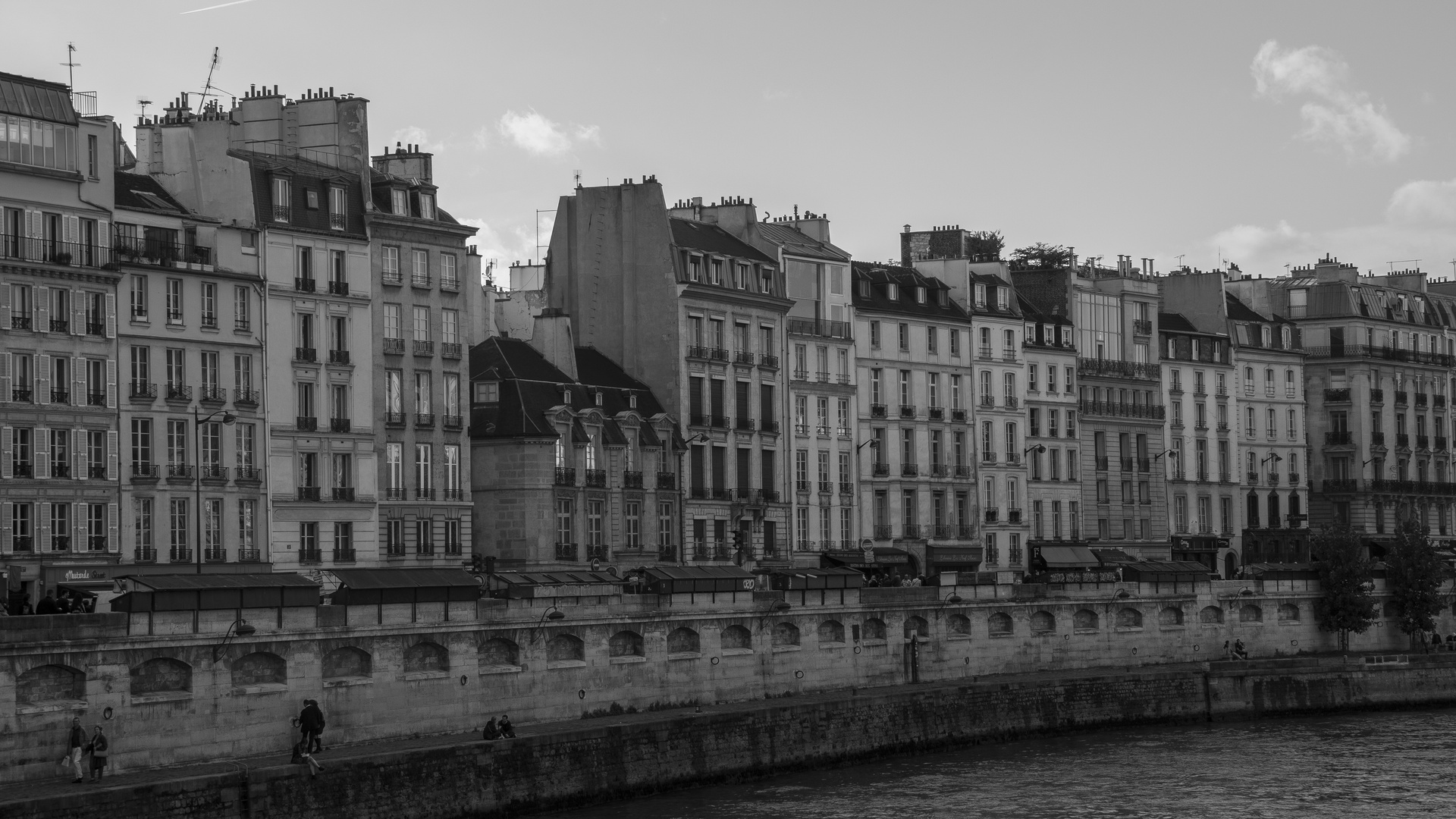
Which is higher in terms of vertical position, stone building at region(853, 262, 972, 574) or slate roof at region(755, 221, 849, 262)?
slate roof at region(755, 221, 849, 262)

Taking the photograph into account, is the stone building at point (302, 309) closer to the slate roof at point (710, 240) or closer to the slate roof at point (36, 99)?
the slate roof at point (36, 99)

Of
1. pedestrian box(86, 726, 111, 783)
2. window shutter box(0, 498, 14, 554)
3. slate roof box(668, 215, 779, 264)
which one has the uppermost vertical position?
slate roof box(668, 215, 779, 264)

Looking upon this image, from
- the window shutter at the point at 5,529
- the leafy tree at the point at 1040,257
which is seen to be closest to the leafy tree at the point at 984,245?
the leafy tree at the point at 1040,257

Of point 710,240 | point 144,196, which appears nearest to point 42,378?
point 144,196

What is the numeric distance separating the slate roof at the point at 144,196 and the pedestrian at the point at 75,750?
25106 mm

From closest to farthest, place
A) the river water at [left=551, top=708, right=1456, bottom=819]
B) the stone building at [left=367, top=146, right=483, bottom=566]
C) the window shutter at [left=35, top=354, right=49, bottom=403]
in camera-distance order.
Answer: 1. the river water at [left=551, top=708, right=1456, bottom=819]
2. the window shutter at [left=35, top=354, right=49, bottom=403]
3. the stone building at [left=367, top=146, right=483, bottom=566]

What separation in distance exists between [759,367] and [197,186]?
2483 centimetres

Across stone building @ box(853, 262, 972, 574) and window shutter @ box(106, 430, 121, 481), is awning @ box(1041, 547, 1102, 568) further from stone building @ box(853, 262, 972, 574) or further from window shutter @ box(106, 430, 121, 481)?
window shutter @ box(106, 430, 121, 481)

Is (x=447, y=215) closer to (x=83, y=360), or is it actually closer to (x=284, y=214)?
(x=284, y=214)

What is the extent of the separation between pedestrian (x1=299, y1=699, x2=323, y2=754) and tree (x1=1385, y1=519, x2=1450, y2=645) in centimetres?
5541

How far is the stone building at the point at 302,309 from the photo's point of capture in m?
76.1

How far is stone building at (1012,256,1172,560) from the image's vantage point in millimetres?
110062

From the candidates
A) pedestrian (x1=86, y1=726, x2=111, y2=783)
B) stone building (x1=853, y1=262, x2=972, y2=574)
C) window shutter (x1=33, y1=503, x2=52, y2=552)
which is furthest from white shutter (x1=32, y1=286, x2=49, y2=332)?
stone building (x1=853, y1=262, x2=972, y2=574)

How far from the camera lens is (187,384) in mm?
73750
